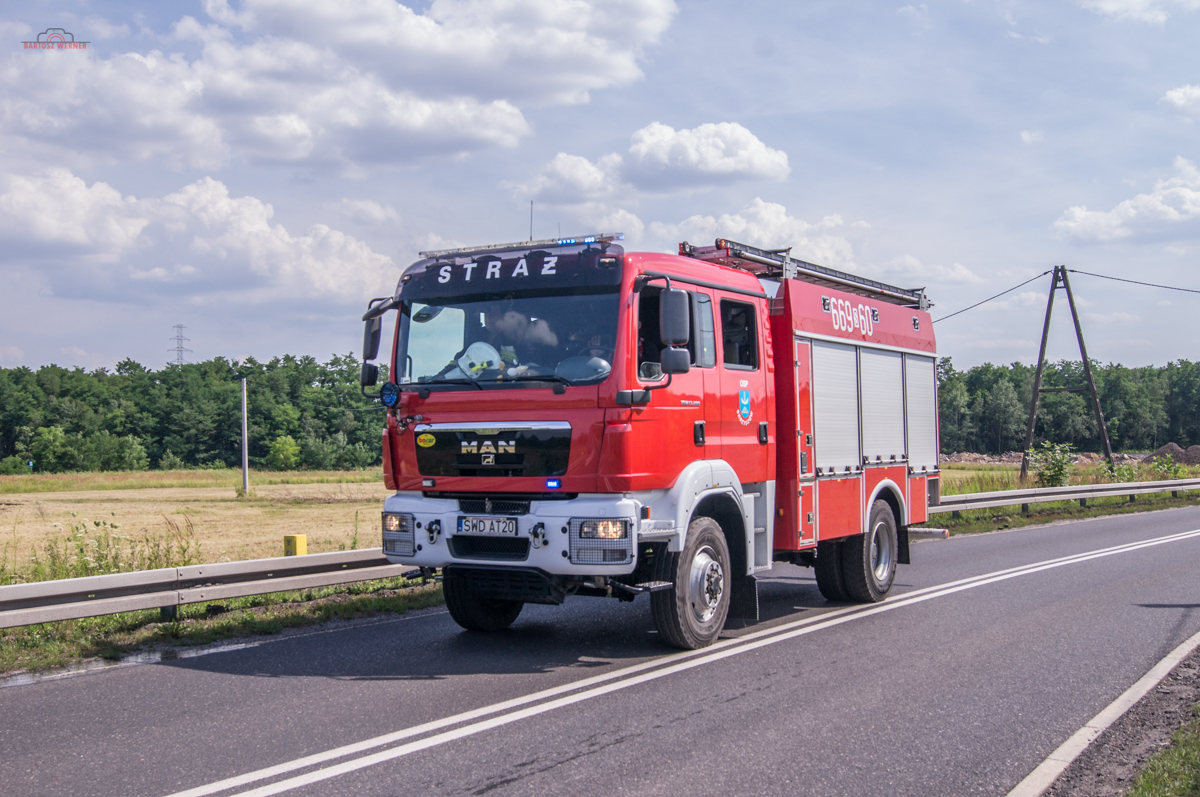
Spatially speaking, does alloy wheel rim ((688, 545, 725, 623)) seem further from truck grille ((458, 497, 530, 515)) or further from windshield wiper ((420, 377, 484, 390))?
windshield wiper ((420, 377, 484, 390))

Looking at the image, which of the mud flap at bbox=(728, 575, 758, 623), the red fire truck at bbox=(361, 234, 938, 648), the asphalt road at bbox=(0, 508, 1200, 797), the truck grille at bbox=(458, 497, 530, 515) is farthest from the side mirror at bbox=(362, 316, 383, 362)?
the mud flap at bbox=(728, 575, 758, 623)

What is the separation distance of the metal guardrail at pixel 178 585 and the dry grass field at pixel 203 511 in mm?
2153

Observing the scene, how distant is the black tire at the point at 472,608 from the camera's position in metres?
8.23

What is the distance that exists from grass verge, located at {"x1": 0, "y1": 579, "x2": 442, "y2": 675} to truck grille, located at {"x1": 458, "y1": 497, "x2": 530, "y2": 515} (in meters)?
2.30

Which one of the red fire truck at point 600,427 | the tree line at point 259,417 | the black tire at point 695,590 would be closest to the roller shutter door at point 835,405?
the red fire truck at point 600,427

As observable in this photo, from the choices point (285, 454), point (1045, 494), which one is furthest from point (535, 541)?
point (285, 454)

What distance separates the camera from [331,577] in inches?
371

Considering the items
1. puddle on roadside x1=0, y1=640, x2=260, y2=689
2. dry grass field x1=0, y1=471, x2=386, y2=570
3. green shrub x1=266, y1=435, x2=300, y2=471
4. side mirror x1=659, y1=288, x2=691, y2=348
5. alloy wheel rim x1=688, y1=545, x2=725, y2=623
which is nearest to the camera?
puddle on roadside x1=0, y1=640, x2=260, y2=689

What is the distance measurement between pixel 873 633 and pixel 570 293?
3967mm

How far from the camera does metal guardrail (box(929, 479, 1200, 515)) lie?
64.4ft

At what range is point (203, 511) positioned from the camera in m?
35.0

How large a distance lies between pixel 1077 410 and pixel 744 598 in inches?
4597

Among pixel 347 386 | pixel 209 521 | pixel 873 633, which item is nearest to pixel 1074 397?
pixel 347 386

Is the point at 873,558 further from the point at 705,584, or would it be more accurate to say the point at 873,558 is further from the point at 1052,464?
the point at 1052,464
